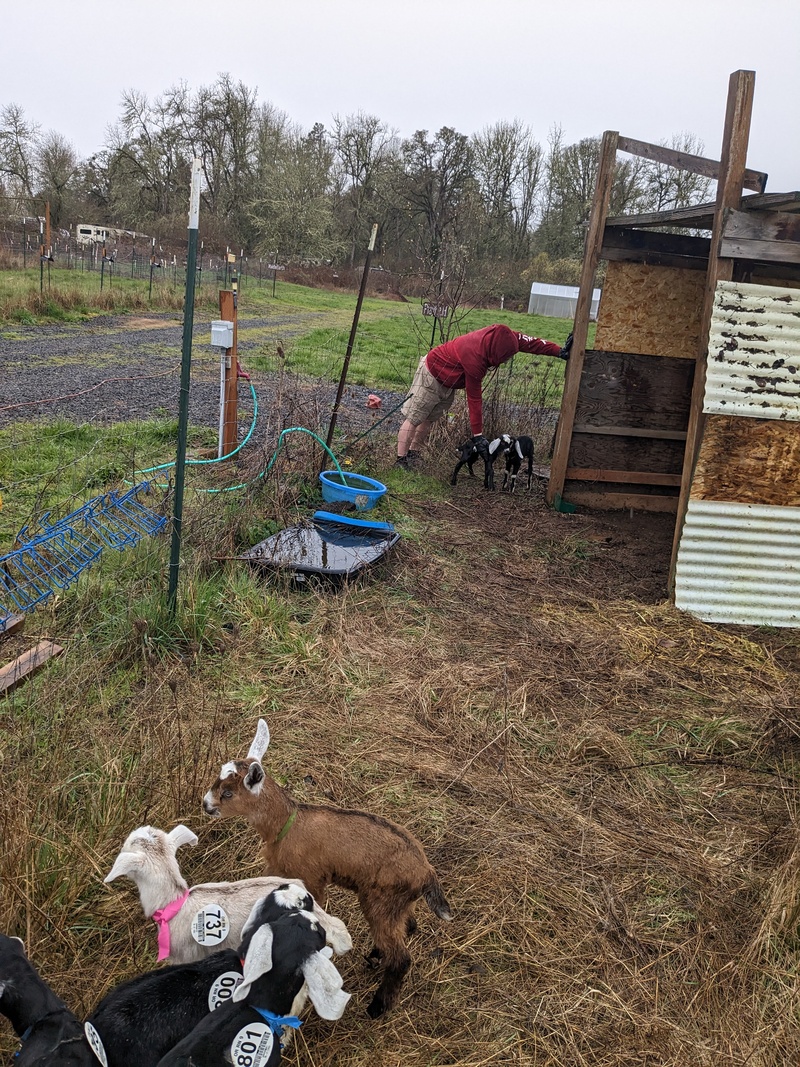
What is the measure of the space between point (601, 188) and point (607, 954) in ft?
20.9

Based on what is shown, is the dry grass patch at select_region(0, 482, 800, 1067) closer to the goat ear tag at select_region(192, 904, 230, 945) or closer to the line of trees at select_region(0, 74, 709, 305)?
the goat ear tag at select_region(192, 904, 230, 945)

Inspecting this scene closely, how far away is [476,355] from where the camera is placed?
7609 millimetres

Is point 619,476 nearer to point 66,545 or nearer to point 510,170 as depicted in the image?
point 66,545

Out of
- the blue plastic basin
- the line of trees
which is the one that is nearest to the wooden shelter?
the blue plastic basin

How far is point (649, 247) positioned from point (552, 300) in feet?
99.5

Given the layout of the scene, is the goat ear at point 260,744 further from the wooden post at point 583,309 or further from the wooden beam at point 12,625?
the wooden post at point 583,309

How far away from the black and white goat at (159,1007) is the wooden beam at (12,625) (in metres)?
2.70

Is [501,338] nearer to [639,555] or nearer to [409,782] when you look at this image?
[639,555]

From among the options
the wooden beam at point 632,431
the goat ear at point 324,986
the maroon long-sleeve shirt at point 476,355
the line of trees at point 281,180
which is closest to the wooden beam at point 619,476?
the wooden beam at point 632,431

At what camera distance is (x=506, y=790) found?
3.40 m

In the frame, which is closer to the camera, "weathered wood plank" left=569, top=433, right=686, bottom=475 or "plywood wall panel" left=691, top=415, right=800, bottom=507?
"plywood wall panel" left=691, top=415, right=800, bottom=507

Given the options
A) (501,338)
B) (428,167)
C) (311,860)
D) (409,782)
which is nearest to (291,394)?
(501,338)

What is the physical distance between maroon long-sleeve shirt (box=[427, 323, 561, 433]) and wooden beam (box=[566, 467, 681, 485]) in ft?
3.64

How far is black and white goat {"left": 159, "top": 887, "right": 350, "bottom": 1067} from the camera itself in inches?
69.1
